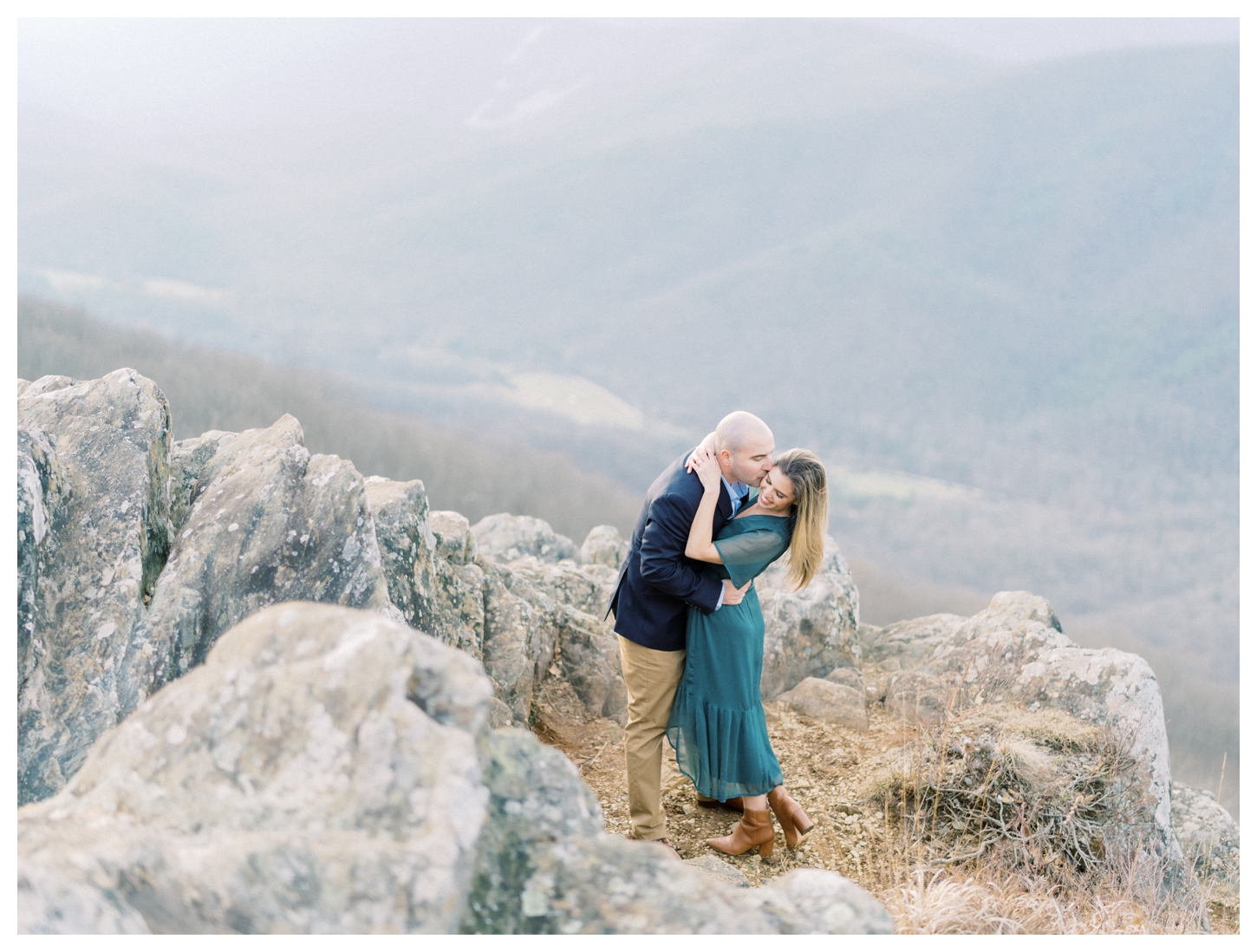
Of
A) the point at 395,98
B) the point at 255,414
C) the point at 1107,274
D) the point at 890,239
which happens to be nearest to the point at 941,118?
the point at 890,239

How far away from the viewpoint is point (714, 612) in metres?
4.54

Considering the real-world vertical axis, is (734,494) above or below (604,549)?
above

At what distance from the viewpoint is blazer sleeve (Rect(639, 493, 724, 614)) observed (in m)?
4.34

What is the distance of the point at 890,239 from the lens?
14850 centimetres

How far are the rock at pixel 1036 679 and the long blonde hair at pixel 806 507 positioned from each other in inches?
60.1

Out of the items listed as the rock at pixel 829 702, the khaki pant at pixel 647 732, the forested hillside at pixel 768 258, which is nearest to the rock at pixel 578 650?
the rock at pixel 829 702

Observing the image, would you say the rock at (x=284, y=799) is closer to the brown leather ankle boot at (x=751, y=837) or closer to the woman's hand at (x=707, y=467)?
the woman's hand at (x=707, y=467)

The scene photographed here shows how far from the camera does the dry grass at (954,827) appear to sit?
4.14m

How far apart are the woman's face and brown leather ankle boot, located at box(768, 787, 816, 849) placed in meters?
1.82

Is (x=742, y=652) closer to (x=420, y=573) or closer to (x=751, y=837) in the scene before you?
(x=751, y=837)

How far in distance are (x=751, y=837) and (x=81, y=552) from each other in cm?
403

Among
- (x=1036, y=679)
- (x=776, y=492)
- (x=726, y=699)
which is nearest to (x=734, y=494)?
(x=776, y=492)

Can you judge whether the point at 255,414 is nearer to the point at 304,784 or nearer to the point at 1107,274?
the point at 304,784

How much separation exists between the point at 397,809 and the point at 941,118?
18915 centimetres
